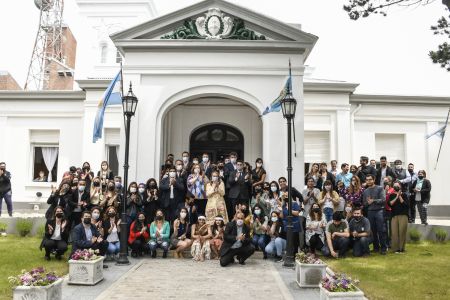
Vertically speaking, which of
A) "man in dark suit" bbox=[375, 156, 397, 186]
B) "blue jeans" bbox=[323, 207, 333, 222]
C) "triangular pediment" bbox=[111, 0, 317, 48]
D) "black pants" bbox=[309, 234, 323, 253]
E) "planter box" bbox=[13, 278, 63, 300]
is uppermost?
"triangular pediment" bbox=[111, 0, 317, 48]

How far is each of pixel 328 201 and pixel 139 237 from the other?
5.03 m

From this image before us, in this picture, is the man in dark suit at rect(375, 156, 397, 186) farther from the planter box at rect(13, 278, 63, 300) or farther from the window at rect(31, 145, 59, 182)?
the window at rect(31, 145, 59, 182)

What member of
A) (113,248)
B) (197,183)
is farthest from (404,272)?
(113,248)

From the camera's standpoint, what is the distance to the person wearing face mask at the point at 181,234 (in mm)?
11266

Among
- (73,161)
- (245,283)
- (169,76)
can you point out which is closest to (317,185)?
(245,283)

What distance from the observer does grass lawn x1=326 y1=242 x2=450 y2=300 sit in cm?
801

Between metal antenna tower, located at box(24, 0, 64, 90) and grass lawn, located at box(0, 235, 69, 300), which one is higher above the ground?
metal antenna tower, located at box(24, 0, 64, 90)

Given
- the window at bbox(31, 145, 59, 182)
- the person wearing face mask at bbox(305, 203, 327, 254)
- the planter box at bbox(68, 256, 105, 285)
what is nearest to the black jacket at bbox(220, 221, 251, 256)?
the person wearing face mask at bbox(305, 203, 327, 254)

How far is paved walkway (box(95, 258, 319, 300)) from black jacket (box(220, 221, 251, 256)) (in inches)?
16.9

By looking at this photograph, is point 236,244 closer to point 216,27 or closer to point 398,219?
point 398,219

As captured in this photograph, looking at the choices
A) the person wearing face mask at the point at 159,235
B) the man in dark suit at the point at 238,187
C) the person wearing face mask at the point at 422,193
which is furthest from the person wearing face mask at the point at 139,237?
the person wearing face mask at the point at 422,193

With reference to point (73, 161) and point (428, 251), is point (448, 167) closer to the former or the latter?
point (428, 251)

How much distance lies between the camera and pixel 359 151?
20.0m

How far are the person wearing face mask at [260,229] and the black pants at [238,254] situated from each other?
667 millimetres
